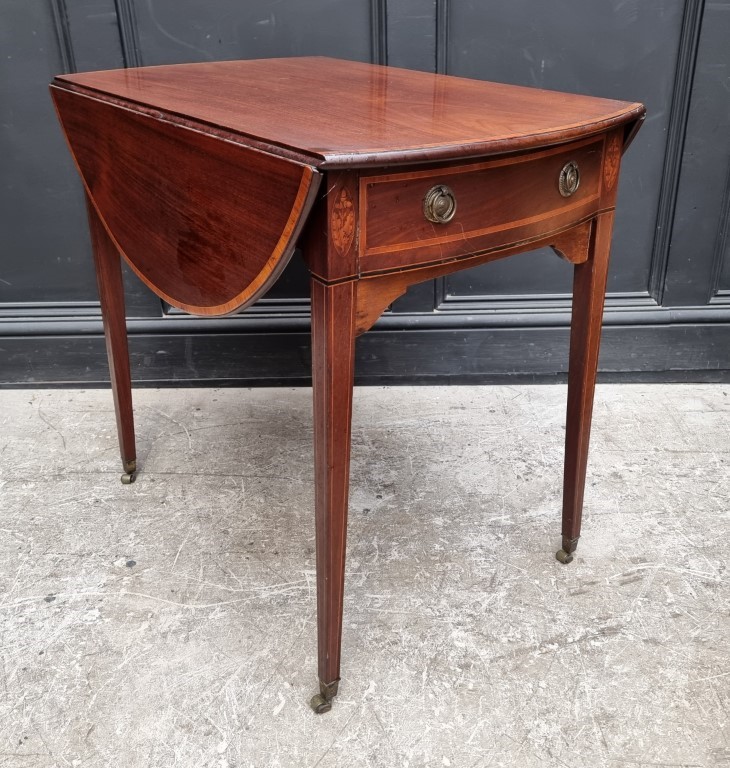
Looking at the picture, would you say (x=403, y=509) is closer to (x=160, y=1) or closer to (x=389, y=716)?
(x=389, y=716)

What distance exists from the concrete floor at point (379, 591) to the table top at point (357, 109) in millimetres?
788

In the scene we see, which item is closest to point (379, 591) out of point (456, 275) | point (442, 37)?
point (456, 275)

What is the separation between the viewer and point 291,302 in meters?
2.11

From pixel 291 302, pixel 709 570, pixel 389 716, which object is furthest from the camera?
pixel 291 302

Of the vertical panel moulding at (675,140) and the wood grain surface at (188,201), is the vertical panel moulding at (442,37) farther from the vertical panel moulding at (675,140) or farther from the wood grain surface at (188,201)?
the wood grain surface at (188,201)

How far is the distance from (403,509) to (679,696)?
2.09ft

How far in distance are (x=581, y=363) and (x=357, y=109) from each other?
58 cm

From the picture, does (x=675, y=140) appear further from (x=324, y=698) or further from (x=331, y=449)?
(x=324, y=698)

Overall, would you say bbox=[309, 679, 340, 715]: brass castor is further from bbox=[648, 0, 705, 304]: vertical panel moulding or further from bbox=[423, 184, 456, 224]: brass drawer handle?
bbox=[648, 0, 705, 304]: vertical panel moulding

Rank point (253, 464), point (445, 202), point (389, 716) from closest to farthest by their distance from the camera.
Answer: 1. point (445, 202)
2. point (389, 716)
3. point (253, 464)

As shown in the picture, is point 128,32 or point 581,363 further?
point 128,32

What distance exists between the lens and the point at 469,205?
1.02 meters

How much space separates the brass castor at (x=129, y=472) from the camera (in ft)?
5.70

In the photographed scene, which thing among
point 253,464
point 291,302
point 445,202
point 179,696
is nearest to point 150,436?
point 253,464
